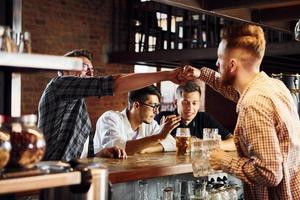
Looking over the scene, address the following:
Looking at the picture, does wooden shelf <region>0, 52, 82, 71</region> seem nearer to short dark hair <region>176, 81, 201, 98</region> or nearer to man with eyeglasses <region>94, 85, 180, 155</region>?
man with eyeglasses <region>94, 85, 180, 155</region>

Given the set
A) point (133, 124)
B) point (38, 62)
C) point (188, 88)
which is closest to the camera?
point (38, 62)

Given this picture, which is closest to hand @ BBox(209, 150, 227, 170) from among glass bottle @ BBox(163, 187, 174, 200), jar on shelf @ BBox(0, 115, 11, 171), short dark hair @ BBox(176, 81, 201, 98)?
glass bottle @ BBox(163, 187, 174, 200)

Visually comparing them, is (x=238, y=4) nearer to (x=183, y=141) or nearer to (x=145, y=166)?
(x=183, y=141)

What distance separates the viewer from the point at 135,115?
360 cm

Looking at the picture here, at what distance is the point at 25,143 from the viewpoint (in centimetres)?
148

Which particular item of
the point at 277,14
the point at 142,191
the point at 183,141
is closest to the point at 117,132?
the point at 183,141

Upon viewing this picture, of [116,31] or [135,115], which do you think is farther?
[116,31]

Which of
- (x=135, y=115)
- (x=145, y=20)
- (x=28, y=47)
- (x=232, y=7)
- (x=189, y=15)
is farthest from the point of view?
(x=189, y=15)

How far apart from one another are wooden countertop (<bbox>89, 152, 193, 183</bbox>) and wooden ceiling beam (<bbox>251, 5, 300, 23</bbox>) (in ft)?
3.55

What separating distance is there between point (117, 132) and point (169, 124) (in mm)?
634

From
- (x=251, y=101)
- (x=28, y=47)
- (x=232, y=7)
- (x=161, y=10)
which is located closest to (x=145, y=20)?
(x=161, y=10)

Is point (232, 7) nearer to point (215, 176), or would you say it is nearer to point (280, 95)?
point (280, 95)

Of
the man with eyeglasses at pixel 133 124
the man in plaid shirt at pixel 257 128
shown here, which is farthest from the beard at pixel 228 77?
the man with eyeglasses at pixel 133 124

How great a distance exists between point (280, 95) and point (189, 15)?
8445mm
